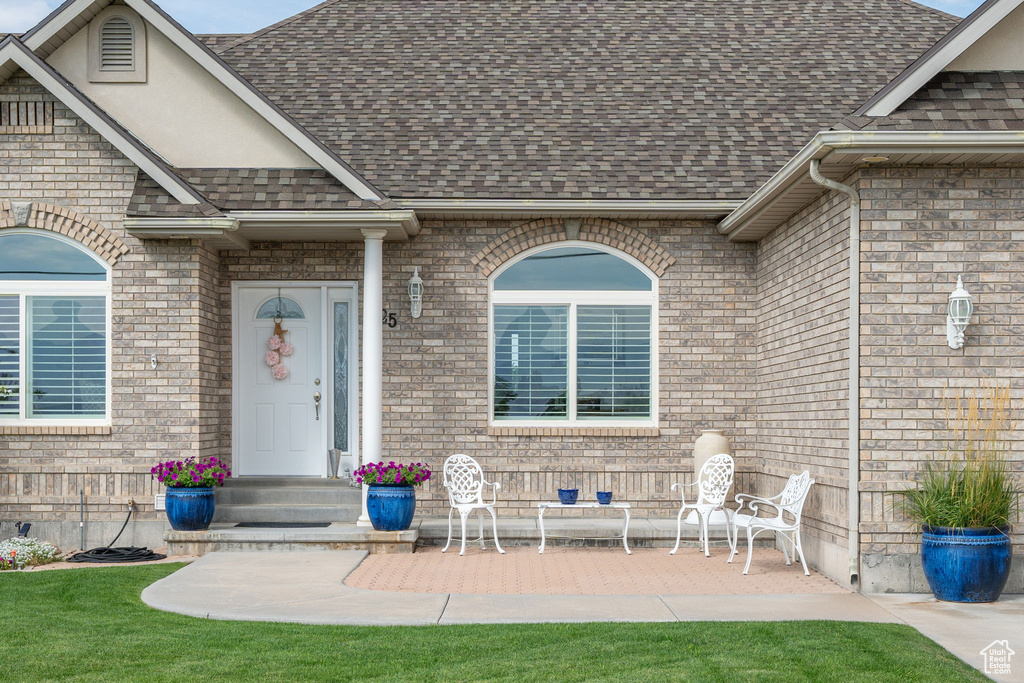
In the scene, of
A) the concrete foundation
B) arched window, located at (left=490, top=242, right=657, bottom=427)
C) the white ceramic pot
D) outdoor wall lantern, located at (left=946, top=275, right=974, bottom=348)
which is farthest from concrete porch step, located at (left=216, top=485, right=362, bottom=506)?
outdoor wall lantern, located at (left=946, top=275, right=974, bottom=348)

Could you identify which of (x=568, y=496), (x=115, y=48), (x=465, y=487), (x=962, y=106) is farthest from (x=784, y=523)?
(x=115, y=48)

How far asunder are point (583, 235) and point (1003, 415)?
5.03 meters

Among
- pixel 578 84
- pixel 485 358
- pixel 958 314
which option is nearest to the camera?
pixel 958 314

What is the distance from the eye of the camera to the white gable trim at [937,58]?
8312 mm

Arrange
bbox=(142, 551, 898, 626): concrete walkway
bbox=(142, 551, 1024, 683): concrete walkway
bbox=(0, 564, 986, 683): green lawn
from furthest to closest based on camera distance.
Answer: bbox=(142, 551, 898, 626): concrete walkway < bbox=(142, 551, 1024, 683): concrete walkway < bbox=(0, 564, 986, 683): green lawn

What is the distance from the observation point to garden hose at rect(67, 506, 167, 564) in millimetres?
9883

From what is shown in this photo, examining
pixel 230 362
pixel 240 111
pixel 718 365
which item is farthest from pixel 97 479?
pixel 718 365

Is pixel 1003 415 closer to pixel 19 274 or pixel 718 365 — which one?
pixel 718 365

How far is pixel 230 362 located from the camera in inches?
465

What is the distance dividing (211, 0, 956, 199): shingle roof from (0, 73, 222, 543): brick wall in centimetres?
262

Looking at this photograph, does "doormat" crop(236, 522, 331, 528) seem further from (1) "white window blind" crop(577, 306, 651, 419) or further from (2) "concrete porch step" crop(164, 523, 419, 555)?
(1) "white window blind" crop(577, 306, 651, 419)

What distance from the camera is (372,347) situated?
10.9 m

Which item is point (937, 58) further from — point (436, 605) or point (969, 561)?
point (436, 605)

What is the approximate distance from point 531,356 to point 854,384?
4368mm
